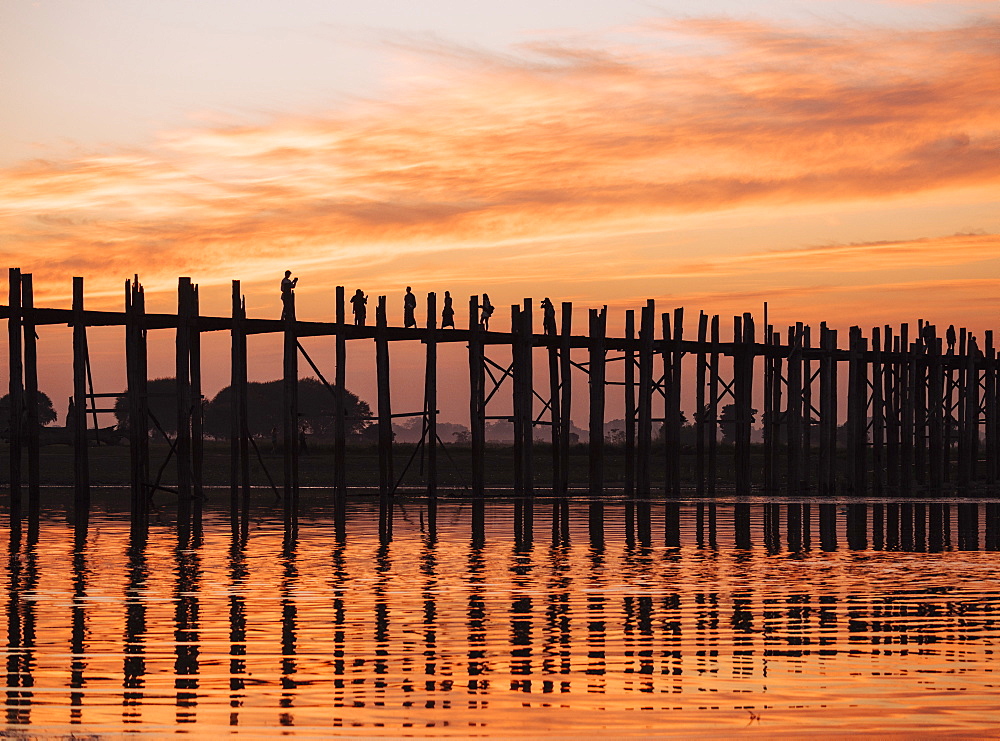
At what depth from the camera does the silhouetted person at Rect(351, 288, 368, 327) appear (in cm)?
3322

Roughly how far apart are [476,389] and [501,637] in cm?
2262

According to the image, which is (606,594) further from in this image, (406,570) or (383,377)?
(383,377)

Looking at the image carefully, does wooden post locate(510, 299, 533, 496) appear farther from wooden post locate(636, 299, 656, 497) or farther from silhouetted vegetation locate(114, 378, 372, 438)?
silhouetted vegetation locate(114, 378, 372, 438)

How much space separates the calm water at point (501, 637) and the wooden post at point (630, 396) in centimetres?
1427

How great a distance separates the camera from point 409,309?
34.3 m

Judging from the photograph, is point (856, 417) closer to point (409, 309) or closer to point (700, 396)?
point (700, 396)

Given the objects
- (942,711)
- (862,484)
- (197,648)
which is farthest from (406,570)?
(862,484)

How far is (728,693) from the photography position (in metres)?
9.68

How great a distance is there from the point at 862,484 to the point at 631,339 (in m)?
8.88

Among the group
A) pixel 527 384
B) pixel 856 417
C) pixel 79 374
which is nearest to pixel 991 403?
pixel 856 417

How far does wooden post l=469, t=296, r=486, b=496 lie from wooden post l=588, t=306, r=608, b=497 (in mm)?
3011

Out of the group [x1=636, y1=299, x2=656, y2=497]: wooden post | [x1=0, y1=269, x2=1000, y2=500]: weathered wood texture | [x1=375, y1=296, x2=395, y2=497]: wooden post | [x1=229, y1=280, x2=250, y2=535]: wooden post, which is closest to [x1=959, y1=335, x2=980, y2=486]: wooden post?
[x1=0, y1=269, x2=1000, y2=500]: weathered wood texture

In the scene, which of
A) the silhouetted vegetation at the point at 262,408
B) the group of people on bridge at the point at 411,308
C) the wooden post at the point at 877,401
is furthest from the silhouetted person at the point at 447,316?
the silhouetted vegetation at the point at 262,408

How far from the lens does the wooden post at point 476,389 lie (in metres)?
34.5
